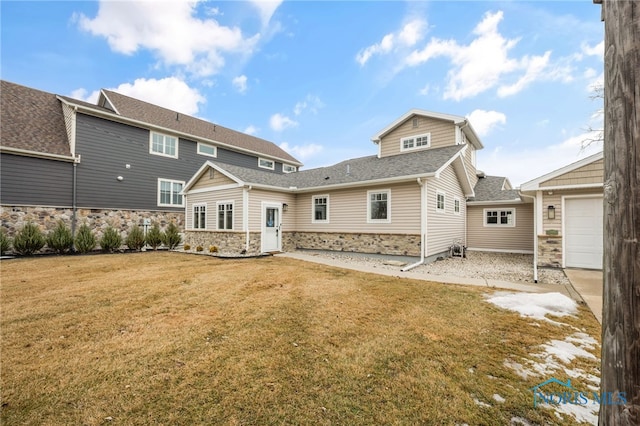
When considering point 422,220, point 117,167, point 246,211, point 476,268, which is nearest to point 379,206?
point 422,220

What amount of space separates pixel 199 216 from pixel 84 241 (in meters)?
4.97

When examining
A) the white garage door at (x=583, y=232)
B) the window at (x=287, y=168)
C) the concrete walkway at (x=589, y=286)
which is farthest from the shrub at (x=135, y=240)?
the white garage door at (x=583, y=232)

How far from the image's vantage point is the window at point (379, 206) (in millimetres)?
10938

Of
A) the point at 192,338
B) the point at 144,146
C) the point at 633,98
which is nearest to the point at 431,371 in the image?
the point at 633,98

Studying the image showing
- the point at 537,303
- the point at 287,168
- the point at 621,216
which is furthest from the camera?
the point at 287,168

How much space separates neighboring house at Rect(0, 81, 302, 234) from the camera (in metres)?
12.1

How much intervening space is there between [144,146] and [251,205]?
30.9 feet

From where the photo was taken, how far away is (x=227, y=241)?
1239cm

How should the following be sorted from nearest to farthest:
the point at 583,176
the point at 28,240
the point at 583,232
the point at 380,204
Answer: the point at 583,176 → the point at 583,232 → the point at 28,240 → the point at 380,204

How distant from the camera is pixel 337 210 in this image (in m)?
12.4

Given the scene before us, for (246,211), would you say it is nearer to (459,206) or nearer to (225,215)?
(225,215)

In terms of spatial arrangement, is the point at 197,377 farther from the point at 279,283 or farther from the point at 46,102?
the point at 46,102

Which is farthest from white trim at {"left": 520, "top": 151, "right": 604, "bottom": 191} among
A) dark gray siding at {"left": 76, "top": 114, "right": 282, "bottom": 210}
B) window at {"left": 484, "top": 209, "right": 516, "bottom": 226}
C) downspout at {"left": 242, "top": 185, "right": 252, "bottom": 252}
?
dark gray siding at {"left": 76, "top": 114, "right": 282, "bottom": 210}

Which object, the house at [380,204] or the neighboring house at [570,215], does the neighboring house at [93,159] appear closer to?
the house at [380,204]
